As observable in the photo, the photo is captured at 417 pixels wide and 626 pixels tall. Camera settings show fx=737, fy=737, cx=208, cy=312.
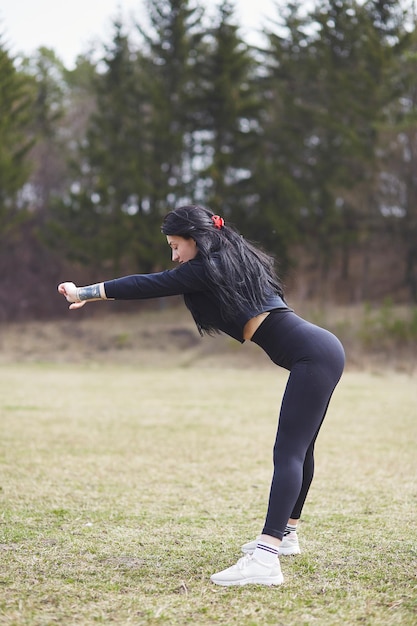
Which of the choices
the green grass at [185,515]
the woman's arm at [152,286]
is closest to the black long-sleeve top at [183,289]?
the woman's arm at [152,286]

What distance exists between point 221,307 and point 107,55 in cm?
2587

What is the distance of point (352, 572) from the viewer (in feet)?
11.6

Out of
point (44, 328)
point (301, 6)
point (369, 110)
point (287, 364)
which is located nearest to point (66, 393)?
point (287, 364)

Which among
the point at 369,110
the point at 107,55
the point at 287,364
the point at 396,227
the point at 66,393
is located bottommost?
the point at 66,393

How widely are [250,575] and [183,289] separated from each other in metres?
1.33

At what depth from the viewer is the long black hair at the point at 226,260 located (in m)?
3.42

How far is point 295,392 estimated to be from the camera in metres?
3.45

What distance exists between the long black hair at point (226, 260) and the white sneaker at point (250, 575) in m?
1.12

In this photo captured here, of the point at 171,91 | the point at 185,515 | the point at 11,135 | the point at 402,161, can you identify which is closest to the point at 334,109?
the point at 402,161

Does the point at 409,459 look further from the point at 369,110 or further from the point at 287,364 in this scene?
the point at 369,110

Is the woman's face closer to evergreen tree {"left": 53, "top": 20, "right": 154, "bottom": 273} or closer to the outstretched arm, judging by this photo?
the outstretched arm

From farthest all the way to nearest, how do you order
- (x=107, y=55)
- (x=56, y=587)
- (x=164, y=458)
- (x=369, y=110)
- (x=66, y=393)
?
(x=107, y=55) < (x=369, y=110) < (x=66, y=393) < (x=164, y=458) < (x=56, y=587)

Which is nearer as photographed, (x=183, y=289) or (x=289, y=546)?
(x=183, y=289)

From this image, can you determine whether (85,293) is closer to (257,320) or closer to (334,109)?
(257,320)
